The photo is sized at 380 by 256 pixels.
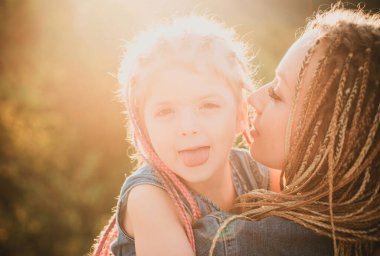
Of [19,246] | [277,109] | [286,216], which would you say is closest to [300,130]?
[277,109]

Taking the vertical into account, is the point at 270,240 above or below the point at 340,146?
below

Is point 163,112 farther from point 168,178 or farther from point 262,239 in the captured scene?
point 262,239

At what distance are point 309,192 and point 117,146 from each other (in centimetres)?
240

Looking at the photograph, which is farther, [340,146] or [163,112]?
[163,112]

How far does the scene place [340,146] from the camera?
176 centimetres

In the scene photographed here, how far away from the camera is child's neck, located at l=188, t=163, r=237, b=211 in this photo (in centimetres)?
230

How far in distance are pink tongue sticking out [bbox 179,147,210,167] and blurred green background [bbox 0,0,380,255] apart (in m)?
1.79

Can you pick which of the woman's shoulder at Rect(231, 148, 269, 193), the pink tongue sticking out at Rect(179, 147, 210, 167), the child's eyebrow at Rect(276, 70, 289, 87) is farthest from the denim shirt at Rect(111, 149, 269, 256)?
the child's eyebrow at Rect(276, 70, 289, 87)

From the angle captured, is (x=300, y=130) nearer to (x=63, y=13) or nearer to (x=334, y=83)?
(x=334, y=83)

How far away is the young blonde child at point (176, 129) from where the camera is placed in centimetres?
197

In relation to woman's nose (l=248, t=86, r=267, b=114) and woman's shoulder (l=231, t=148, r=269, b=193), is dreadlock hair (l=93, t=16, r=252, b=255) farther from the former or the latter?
woman's shoulder (l=231, t=148, r=269, b=193)

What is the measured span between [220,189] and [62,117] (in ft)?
6.30

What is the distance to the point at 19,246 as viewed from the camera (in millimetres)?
3748

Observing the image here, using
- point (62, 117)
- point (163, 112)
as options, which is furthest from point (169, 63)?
point (62, 117)
